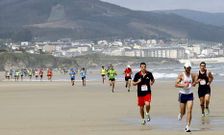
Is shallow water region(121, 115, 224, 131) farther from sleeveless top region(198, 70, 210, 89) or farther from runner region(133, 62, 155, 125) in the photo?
sleeveless top region(198, 70, 210, 89)

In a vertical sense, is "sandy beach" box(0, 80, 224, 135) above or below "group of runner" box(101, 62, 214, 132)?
below

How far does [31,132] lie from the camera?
14047 mm

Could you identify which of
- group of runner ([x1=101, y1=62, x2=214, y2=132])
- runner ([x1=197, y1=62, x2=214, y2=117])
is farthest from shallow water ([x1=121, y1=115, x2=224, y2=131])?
runner ([x1=197, y1=62, x2=214, y2=117])

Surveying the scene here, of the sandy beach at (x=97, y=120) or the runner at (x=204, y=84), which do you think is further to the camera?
the runner at (x=204, y=84)

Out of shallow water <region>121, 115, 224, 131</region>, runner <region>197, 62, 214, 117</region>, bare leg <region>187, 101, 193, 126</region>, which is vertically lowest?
shallow water <region>121, 115, 224, 131</region>

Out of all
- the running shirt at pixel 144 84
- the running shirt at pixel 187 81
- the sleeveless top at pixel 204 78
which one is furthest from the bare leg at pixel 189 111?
the sleeveless top at pixel 204 78

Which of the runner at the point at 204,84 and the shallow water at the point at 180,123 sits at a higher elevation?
the runner at the point at 204,84

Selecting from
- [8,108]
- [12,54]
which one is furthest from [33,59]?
[8,108]

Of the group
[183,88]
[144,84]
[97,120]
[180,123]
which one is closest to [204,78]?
[180,123]

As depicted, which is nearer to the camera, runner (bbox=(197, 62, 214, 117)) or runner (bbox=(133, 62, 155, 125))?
runner (bbox=(133, 62, 155, 125))

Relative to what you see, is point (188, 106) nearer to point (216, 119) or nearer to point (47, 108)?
→ point (216, 119)

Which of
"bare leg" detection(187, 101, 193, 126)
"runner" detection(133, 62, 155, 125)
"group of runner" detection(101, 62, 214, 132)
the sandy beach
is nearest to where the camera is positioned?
"bare leg" detection(187, 101, 193, 126)

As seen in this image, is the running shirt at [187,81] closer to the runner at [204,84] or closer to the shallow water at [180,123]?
the shallow water at [180,123]

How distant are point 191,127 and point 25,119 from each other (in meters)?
4.64
